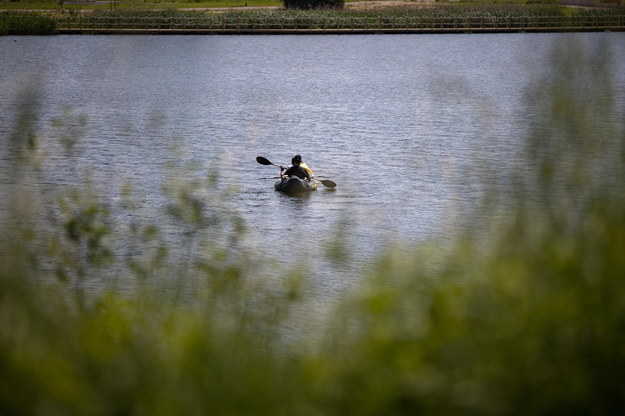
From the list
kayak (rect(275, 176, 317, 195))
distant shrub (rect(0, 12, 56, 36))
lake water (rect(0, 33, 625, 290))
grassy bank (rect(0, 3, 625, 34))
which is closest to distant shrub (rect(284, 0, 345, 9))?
grassy bank (rect(0, 3, 625, 34))

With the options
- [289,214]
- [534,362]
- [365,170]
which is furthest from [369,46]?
[534,362]

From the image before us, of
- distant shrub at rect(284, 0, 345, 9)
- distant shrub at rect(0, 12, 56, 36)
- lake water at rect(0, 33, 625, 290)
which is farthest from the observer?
distant shrub at rect(284, 0, 345, 9)

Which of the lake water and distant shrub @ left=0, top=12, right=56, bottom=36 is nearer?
the lake water

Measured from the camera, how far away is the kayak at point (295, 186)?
24.1m

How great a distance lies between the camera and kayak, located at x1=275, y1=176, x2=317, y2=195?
24.1 metres

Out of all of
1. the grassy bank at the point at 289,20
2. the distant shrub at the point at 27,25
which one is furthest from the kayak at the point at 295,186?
the distant shrub at the point at 27,25

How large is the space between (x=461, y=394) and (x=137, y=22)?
2818 inches

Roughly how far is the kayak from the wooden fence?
5079cm

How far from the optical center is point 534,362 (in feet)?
16.6

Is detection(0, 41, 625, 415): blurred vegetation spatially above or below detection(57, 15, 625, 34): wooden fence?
below

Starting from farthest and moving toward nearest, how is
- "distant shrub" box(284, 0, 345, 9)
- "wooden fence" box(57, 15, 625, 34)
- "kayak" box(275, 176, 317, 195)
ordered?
1. "distant shrub" box(284, 0, 345, 9)
2. "wooden fence" box(57, 15, 625, 34)
3. "kayak" box(275, 176, 317, 195)

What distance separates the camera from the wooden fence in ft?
239

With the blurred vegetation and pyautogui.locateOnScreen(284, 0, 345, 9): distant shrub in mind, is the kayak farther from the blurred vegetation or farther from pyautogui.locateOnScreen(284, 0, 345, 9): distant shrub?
pyautogui.locateOnScreen(284, 0, 345, 9): distant shrub

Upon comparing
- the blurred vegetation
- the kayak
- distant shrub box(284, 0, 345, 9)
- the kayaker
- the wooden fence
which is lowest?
the kayak
